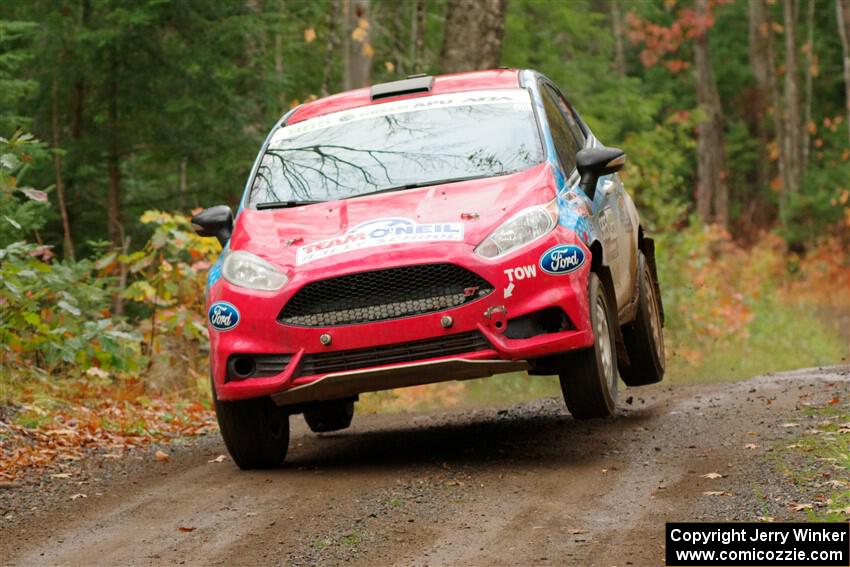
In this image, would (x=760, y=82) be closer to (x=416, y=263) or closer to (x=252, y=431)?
(x=252, y=431)

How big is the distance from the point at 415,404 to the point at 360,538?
7522 millimetres

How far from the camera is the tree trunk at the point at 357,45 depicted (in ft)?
57.9

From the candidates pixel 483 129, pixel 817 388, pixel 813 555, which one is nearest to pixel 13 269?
pixel 483 129

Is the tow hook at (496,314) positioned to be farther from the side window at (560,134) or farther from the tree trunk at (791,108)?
the tree trunk at (791,108)

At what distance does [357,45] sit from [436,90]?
388 inches

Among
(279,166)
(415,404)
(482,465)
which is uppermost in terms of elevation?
(279,166)

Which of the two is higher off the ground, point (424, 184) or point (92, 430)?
point (424, 184)

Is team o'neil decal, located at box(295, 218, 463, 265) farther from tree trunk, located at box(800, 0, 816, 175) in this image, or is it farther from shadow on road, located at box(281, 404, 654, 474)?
tree trunk, located at box(800, 0, 816, 175)

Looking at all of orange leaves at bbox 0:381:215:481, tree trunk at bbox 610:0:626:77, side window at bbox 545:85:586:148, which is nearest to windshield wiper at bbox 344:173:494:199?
side window at bbox 545:85:586:148

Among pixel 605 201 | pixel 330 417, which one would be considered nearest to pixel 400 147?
pixel 605 201

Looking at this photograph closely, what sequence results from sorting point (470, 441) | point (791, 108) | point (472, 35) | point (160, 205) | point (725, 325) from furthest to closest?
point (791, 108) < point (725, 325) < point (160, 205) < point (472, 35) < point (470, 441)

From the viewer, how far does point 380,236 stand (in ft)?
23.6

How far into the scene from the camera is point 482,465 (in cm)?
736

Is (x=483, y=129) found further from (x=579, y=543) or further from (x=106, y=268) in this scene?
(x=106, y=268)
